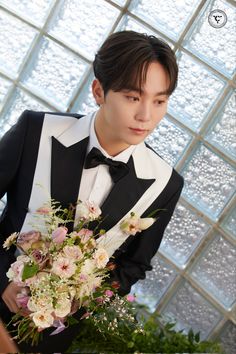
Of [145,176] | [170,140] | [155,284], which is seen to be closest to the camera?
[145,176]

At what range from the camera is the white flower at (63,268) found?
1901mm

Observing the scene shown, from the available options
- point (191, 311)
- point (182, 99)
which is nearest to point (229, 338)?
point (191, 311)

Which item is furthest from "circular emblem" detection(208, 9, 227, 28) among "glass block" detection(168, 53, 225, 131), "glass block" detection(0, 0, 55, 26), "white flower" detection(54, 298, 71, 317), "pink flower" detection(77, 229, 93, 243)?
"white flower" detection(54, 298, 71, 317)

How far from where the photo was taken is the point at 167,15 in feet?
9.76

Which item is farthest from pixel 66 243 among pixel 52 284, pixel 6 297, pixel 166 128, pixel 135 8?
pixel 135 8

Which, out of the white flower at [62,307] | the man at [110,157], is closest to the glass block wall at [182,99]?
the man at [110,157]

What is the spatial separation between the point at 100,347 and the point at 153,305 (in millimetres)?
361

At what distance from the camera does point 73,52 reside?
3102 mm

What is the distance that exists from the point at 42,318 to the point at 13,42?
1692 millimetres

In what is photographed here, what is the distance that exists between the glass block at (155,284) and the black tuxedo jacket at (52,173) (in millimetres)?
915

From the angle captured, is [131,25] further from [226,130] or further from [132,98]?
[132,98]

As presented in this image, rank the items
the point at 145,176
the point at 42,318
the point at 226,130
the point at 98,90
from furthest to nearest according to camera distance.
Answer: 1. the point at 226,130
2. the point at 145,176
3. the point at 98,90
4. the point at 42,318

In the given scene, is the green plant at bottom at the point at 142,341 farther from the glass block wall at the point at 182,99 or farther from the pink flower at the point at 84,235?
the pink flower at the point at 84,235

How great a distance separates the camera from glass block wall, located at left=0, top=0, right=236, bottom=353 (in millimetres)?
→ 2969
